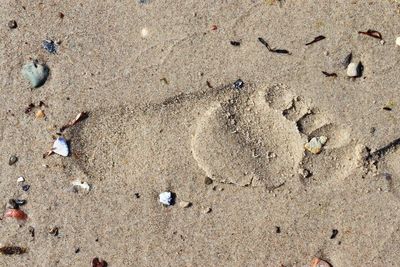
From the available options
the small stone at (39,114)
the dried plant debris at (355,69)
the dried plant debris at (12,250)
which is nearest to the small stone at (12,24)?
the small stone at (39,114)

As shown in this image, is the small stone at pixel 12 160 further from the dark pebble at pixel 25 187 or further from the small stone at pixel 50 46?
the small stone at pixel 50 46

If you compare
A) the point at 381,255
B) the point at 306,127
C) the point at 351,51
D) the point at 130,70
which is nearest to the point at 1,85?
the point at 130,70

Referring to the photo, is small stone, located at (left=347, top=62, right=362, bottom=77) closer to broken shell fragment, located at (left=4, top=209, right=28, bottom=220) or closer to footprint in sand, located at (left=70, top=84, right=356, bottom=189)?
footprint in sand, located at (left=70, top=84, right=356, bottom=189)

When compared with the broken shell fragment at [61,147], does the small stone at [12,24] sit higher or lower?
higher

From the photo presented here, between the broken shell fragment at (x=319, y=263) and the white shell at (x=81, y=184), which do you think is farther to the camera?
the white shell at (x=81, y=184)

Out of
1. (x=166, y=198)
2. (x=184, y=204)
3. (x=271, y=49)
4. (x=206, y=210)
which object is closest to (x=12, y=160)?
(x=166, y=198)

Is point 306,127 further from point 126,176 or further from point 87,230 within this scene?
point 87,230

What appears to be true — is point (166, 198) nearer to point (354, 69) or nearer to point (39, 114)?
point (39, 114)
